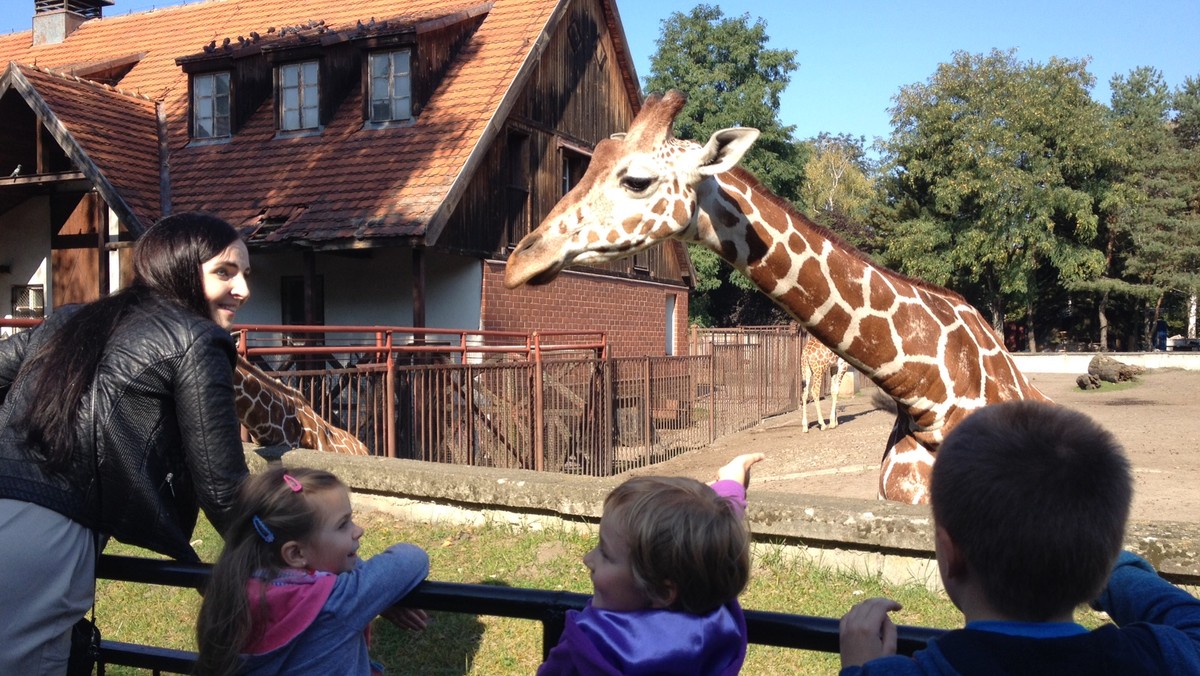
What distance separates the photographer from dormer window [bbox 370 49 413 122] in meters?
15.3

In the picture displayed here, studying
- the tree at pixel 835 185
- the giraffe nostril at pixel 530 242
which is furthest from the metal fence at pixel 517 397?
the tree at pixel 835 185

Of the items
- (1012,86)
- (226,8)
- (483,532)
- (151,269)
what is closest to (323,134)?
(226,8)

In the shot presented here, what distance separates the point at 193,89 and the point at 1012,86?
104 feet

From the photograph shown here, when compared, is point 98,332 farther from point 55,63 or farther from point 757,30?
point 757,30

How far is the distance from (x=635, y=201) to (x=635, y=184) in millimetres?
78

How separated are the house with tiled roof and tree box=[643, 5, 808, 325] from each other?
68.0 ft

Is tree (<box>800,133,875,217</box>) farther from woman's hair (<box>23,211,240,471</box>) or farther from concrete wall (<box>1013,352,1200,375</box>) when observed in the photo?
woman's hair (<box>23,211,240,471</box>)

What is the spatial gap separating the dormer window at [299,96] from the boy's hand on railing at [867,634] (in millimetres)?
15631

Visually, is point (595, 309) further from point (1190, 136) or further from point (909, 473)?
point (1190, 136)

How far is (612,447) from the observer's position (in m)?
12.7

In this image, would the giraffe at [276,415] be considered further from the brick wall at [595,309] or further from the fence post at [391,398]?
the brick wall at [595,309]

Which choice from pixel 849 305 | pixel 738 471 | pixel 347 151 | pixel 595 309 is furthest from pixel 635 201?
pixel 595 309

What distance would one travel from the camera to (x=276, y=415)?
21.2 ft

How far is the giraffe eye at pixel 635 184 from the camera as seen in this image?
3.99 meters
